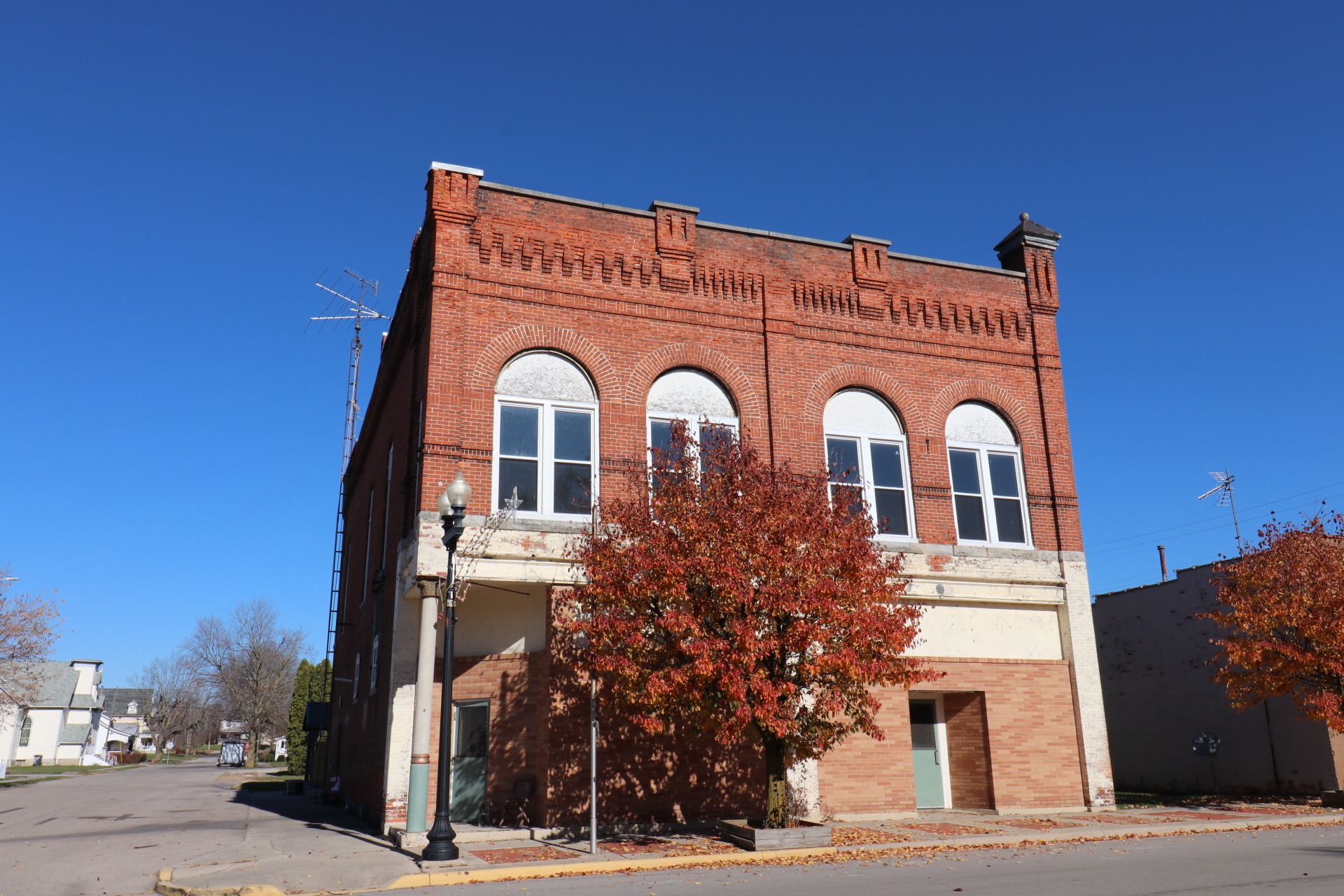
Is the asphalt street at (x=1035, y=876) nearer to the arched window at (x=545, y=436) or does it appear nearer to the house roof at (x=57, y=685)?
the arched window at (x=545, y=436)

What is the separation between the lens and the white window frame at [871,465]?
18.0 m

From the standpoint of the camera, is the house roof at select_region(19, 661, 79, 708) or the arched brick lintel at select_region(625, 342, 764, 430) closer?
the arched brick lintel at select_region(625, 342, 764, 430)

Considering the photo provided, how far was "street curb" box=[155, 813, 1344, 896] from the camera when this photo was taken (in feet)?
35.1

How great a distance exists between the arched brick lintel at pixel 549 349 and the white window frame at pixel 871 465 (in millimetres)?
4251

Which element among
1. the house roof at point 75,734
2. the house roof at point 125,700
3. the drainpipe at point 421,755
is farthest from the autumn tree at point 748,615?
the house roof at point 125,700

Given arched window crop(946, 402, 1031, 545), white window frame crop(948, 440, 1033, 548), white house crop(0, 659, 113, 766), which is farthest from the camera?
white house crop(0, 659, 113, 766)

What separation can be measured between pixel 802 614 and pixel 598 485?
472 cm

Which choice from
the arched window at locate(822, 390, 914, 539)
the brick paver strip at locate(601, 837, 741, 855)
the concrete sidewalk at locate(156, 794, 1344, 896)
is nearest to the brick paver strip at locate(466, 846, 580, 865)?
the concrete sidewalk at locate(156, 794, 1344, 896)

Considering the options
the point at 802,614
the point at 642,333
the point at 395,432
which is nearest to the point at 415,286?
the point at 395,432

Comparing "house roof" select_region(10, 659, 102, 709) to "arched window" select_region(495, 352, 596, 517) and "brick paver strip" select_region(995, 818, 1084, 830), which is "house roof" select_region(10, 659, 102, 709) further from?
"brick paver strip" select_region(995, 818, 1084, 830)

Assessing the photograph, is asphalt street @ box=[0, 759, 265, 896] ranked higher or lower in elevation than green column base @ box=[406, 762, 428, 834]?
lower

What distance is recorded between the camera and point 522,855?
12.8 m

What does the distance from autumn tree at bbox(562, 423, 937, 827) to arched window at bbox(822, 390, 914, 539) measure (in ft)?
14.2

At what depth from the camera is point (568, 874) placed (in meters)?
11.8
